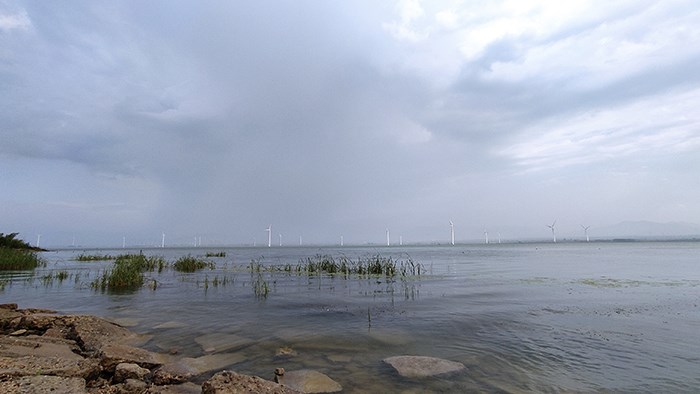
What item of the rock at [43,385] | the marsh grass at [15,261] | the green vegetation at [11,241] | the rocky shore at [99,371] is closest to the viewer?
the rock at [43,385]

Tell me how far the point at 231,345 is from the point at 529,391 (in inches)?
284

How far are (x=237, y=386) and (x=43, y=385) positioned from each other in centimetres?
Answer: 297

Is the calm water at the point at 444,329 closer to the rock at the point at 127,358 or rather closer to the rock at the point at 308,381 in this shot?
the rock at the point at 308,381

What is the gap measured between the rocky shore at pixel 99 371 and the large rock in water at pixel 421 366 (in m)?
1.59

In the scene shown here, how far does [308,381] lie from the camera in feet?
23.0

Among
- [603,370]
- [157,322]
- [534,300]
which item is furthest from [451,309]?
[157,322]

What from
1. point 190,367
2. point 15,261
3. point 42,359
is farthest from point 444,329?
point 15,261

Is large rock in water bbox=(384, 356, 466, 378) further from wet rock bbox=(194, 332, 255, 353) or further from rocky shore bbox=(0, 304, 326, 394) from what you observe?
wet rock bbox=(194, 332, 255, 353)

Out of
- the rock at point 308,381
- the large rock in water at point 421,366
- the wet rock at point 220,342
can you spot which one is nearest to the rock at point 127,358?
the wet rock at point 220,342

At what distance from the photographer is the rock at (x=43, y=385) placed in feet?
17.0

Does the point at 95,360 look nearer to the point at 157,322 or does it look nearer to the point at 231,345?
the point at 231,345

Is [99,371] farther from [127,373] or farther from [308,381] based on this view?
[308,381]

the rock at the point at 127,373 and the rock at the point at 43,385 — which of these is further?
the rock at the point at 127,373

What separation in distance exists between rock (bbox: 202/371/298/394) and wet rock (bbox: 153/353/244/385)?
1993 mm
